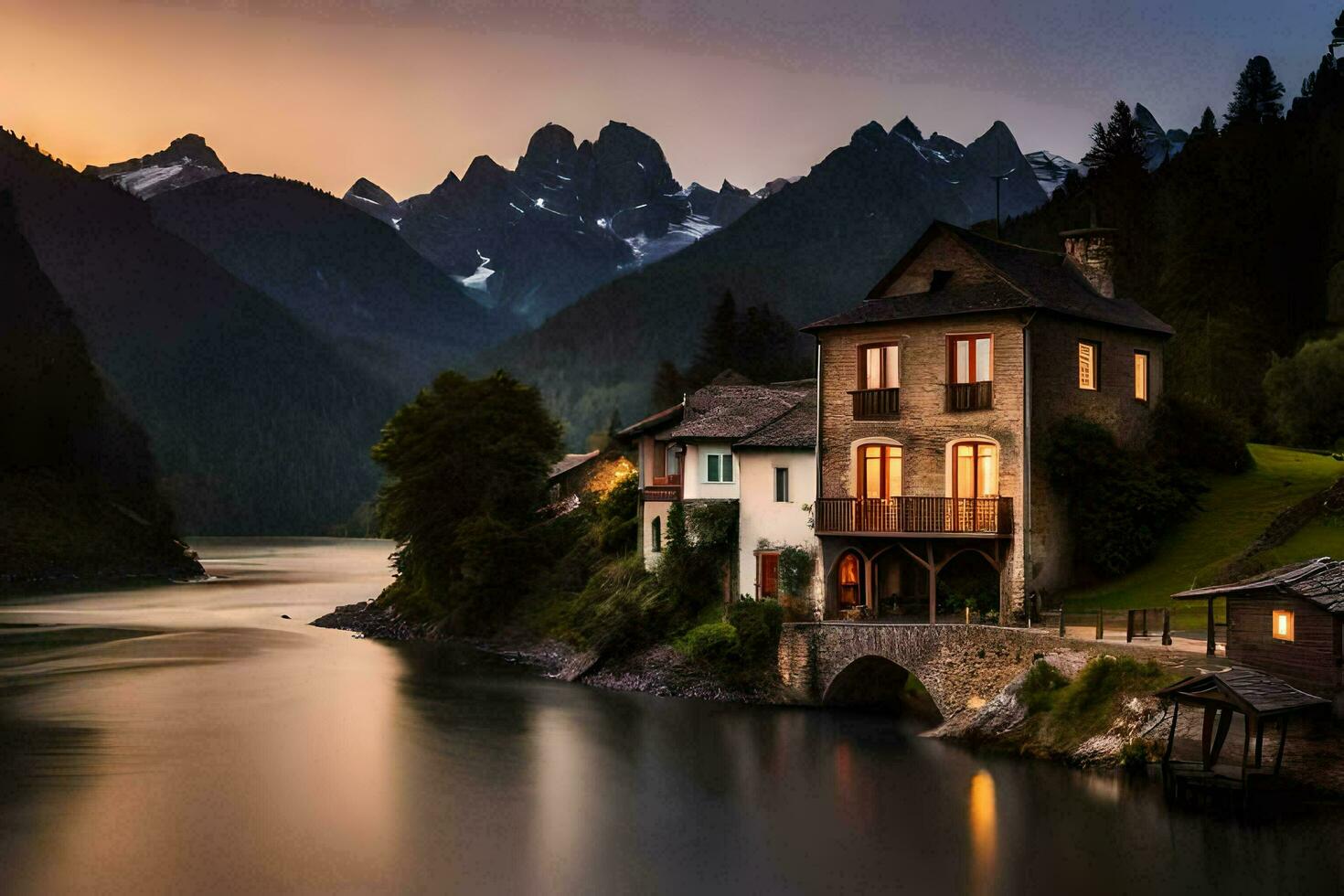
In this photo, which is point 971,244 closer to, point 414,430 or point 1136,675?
point 1136,675

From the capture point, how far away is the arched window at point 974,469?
48.9 metres

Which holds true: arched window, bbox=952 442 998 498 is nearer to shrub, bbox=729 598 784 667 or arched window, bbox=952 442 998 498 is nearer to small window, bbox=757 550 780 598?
shrub, bbox=729 598 784 667

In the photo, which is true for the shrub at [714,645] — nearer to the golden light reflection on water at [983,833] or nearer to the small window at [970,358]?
the small window at [970,358]

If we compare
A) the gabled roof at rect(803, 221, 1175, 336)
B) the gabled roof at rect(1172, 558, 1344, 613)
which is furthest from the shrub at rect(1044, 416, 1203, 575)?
the gabled roof at rect(1172, 558, 1344, 613)

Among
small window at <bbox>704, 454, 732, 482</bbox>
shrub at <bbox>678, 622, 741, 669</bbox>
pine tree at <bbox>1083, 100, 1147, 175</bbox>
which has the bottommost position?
shrub at <bbox>678, 622, 741, 669</bbox>

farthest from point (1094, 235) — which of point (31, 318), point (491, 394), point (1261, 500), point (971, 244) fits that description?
point (31, 318)

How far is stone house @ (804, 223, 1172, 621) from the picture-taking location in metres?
48.2

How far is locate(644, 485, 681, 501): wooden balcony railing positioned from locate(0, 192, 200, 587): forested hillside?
99.1 metres

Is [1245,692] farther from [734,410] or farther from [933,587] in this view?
[734,410]

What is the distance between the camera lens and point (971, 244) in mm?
51625

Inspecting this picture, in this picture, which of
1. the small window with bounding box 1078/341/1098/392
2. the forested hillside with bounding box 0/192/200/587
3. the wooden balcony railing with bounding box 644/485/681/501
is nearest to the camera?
the small window with bounding box 1078/341/1098/392

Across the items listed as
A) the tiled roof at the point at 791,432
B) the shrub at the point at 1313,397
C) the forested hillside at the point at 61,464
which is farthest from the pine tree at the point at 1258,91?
the forested hillside at the point at 61,464

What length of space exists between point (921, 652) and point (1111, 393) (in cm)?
1427

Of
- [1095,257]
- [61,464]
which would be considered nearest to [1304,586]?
[1095,257]
